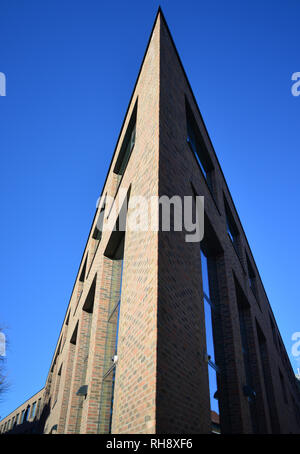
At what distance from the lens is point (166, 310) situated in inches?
174

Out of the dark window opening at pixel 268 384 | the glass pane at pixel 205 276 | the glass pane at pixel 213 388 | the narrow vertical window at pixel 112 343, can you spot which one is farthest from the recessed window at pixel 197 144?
the dark window opening at pixel 268 384

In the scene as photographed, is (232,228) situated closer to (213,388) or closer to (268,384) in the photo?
(268,384)

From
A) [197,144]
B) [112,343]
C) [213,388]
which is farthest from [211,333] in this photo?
[197,144]

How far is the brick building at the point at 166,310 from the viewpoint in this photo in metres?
4.29

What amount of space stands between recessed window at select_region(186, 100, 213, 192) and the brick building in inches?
1.4

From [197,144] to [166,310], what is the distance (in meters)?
6.95

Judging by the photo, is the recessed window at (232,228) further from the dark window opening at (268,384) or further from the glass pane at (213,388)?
the glass pane at (213,388)

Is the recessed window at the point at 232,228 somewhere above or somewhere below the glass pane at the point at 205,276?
above

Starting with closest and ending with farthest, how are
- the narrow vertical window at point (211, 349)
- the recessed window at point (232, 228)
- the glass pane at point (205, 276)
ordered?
the narrow vertical window at point (211, 349), the glass pane at point (205, 276), the recessed window at point (232, 228)

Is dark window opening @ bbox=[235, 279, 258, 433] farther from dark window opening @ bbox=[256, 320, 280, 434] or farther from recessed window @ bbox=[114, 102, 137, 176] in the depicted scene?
recessed window @ bbox=[114, 102, 137, 176]

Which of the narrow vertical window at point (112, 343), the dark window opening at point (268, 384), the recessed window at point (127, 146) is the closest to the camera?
the narrow vertical window at point (112, 343)

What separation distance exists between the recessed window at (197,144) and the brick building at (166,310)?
0.12ft

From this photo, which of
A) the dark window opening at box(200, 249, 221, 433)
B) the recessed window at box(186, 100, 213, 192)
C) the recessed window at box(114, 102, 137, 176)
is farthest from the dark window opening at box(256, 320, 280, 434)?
the recessed window at box(114, 102, 137, 176)
